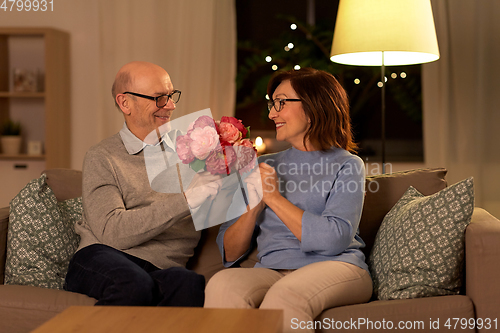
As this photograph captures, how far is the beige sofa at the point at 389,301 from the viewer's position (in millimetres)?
1503

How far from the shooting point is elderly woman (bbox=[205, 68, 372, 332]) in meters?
1.44

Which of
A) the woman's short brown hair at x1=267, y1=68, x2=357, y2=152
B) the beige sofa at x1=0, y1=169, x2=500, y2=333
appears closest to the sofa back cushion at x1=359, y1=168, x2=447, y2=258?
the beige sofa at x1=0, y1=169, x2=500, y2=333

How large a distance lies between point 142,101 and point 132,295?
76 cm

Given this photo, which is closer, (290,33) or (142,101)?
(142,101)

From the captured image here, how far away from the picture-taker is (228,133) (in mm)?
1571

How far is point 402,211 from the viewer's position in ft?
5.85

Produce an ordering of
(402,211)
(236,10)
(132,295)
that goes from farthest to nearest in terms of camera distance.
A: (236,10), (402,211), (132,295)

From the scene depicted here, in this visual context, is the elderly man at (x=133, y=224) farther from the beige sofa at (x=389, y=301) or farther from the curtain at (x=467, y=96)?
the curtain at (x=467, y=96)

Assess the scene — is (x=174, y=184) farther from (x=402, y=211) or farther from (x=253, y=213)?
(x=402, y=211)

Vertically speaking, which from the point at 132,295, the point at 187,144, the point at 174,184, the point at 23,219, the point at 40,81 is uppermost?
the point at 40,81

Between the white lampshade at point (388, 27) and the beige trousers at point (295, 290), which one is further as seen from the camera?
the white lampshade at point (388, 27)

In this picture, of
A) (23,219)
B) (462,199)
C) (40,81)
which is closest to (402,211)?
(462,199)

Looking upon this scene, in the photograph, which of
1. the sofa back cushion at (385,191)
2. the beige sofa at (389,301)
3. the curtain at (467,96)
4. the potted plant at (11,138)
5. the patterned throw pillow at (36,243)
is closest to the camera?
the beige sofa at (389,301)

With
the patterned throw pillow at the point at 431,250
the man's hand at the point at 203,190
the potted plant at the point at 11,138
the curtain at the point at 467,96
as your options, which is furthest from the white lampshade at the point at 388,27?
the potted plant at the point at 11,138
